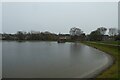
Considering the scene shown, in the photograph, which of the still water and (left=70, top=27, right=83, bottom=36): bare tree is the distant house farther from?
the still water

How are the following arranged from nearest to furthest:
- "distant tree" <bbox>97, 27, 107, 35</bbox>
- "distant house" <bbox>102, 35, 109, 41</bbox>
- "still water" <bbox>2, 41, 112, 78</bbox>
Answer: "still water" <bbox>2, 41, 112, 78</bbox> → "distant tree" <bbox>97, 27, 107, 35</bbox> → "distant house" <bbox>102, 35, 109, 41</bbox>

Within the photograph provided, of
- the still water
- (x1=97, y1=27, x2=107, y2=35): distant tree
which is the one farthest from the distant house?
the still water

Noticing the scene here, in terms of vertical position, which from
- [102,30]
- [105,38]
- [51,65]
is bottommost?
[51,65]

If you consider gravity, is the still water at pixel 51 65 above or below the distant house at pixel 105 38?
below

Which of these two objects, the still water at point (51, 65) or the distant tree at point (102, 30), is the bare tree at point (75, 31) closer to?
the distant tree at point (102, 30)

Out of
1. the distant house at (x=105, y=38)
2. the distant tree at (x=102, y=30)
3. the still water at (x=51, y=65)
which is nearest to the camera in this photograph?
the still water at (x=51, y=65)

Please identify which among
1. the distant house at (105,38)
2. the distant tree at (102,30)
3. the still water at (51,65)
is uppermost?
the distant tree at (102,30)

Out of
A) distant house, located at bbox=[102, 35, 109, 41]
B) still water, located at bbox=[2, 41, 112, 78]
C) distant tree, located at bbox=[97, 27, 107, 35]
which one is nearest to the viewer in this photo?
still water, located at bbox=[2, 41, 112, 78]

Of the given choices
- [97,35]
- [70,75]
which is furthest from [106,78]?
[97,35]

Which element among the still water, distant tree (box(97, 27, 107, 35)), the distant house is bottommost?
the still water

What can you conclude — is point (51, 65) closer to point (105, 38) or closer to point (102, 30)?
point (102, 30)

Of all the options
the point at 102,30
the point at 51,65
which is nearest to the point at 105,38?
the point at 102,30

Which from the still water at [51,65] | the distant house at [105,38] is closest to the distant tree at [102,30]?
the distant house at [105,38]

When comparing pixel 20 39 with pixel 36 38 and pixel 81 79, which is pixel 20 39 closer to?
pixel 36 38
